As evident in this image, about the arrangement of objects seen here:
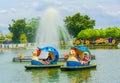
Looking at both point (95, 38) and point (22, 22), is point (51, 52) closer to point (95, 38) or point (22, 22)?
point (95, 38)

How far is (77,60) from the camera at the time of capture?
33.8m

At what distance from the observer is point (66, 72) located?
3303 centimetres

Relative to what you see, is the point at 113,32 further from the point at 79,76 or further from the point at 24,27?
the point at 79,76

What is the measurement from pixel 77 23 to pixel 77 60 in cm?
8994

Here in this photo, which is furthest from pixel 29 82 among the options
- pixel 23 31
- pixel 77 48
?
pixel 23 31

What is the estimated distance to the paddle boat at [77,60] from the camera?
110 feet

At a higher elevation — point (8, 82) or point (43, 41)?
point (43, 41)

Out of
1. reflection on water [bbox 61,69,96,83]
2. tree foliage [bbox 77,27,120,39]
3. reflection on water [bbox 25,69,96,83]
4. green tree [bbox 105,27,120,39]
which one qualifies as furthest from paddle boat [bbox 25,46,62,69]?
green tree [bbox 105,27,120,39]

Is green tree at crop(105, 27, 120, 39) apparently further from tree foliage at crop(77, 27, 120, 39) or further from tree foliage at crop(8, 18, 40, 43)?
tree foliage at crop(8, 18, 40, 43)

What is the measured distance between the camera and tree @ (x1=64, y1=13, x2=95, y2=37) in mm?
123750

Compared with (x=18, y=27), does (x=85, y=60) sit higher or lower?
lower

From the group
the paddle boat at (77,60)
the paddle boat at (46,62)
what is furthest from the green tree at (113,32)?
Result: the paddle boat at (77,60)

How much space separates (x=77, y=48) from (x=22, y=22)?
335 feet

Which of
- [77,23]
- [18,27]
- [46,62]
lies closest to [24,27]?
[18,27]
